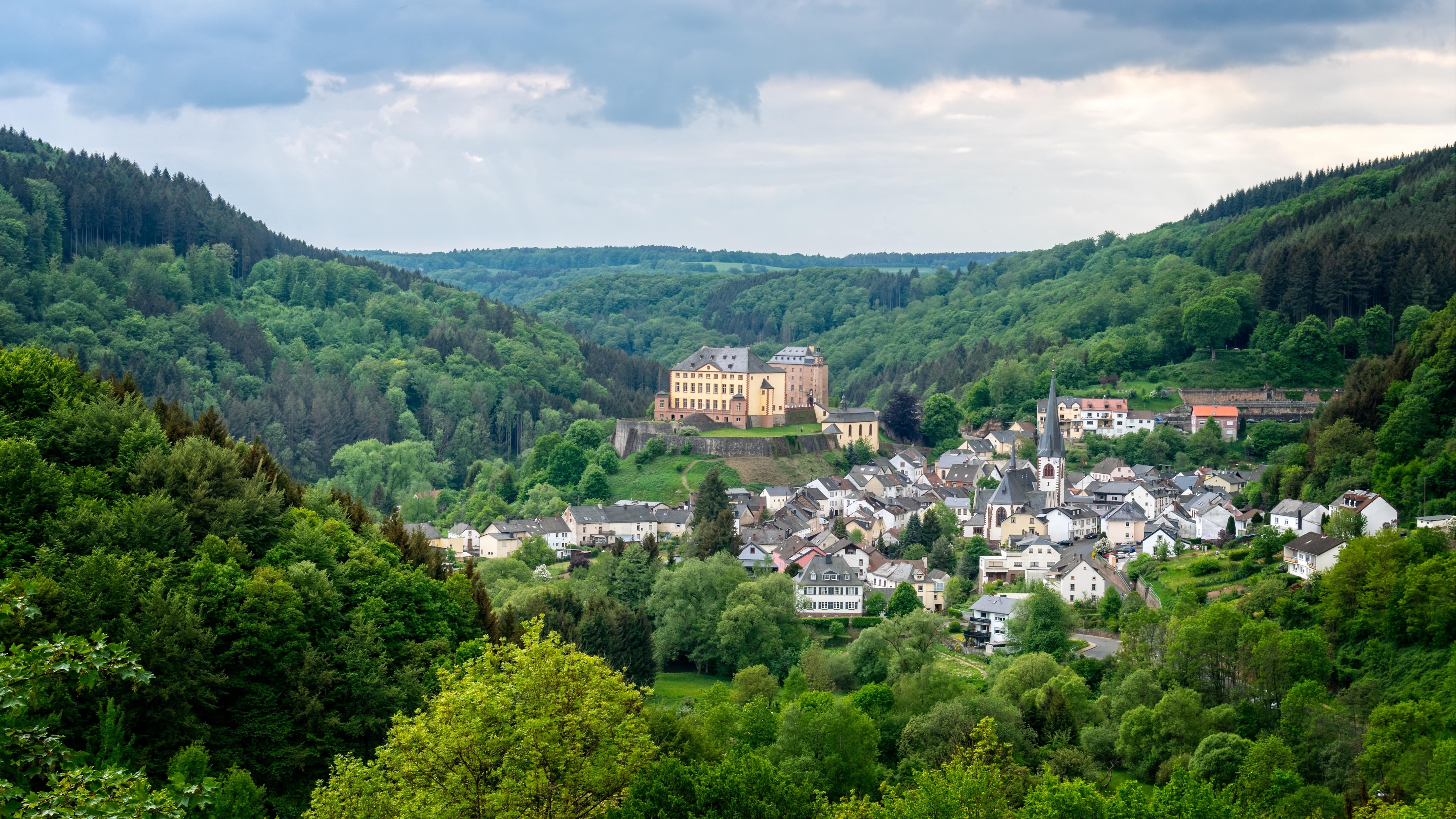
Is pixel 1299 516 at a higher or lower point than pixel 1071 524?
higher

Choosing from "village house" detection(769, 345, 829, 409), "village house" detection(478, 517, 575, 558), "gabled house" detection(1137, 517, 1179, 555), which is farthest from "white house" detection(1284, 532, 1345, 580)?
"village house" detection(769, 345, 829, 409)

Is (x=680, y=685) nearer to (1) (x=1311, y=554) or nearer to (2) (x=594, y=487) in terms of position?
(1) (x=1311, y=554)

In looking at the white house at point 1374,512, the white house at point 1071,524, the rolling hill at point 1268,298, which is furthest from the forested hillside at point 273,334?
the white house at point 1374,512

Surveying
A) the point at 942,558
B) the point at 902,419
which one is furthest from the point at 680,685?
the point at 902,419

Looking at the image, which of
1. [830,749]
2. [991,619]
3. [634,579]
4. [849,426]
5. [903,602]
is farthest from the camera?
[849,426]

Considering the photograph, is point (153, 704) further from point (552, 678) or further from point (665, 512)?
point (665, 512)

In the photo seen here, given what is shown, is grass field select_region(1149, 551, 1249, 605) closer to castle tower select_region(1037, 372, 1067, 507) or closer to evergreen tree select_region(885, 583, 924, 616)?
evergreen tree select_region(885, 583, 924, 616)

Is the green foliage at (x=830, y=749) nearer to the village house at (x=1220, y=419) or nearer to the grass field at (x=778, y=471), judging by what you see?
the grass field at (x=778, y=471)
